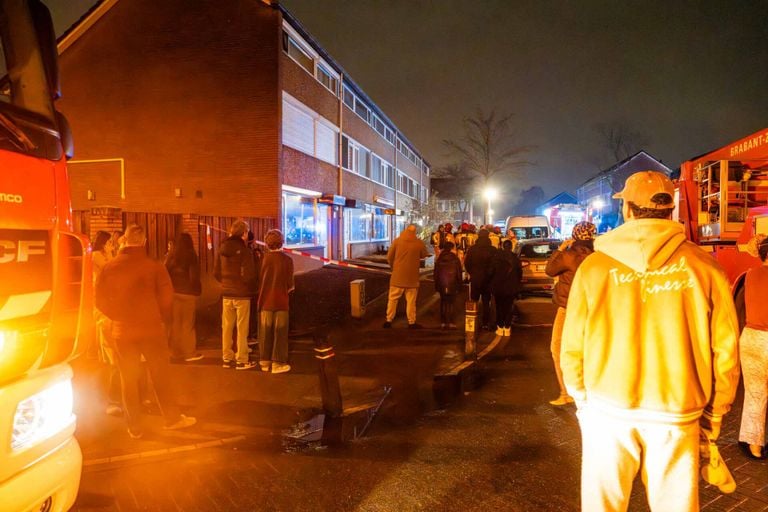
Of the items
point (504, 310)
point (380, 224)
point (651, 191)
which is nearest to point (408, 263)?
point (504, 310)

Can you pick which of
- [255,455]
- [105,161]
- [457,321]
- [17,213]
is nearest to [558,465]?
[255,455]

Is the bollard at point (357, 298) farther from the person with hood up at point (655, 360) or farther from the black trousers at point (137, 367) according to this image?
the person with hood up at point (655, 360)

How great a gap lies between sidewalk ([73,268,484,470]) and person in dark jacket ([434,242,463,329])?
44 centimetres

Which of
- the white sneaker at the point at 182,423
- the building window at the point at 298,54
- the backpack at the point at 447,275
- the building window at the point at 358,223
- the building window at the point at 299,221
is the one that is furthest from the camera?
the building window at the point at 358,223

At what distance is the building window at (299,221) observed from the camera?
17625 mm

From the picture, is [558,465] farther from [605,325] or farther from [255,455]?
[255,455]

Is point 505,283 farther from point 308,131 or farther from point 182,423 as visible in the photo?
point 308,131

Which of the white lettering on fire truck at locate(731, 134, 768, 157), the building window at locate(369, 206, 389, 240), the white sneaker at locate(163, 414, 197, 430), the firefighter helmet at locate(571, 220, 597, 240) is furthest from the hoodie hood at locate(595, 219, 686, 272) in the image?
the building window at locate(369, 206, 389, 240)

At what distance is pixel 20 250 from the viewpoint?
2.56 metres

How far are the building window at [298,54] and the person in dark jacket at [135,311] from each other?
46.5ft

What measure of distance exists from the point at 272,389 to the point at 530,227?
58.4ft

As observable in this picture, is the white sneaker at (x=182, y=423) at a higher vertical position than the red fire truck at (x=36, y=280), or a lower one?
lower

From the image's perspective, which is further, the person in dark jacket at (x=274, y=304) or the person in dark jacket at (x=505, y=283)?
the person in dark jacket at (x=505, y=283)

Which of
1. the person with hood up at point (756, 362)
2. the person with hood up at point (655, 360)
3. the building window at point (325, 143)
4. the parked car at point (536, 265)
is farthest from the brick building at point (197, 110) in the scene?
the person with hood up at point (655, 360)
